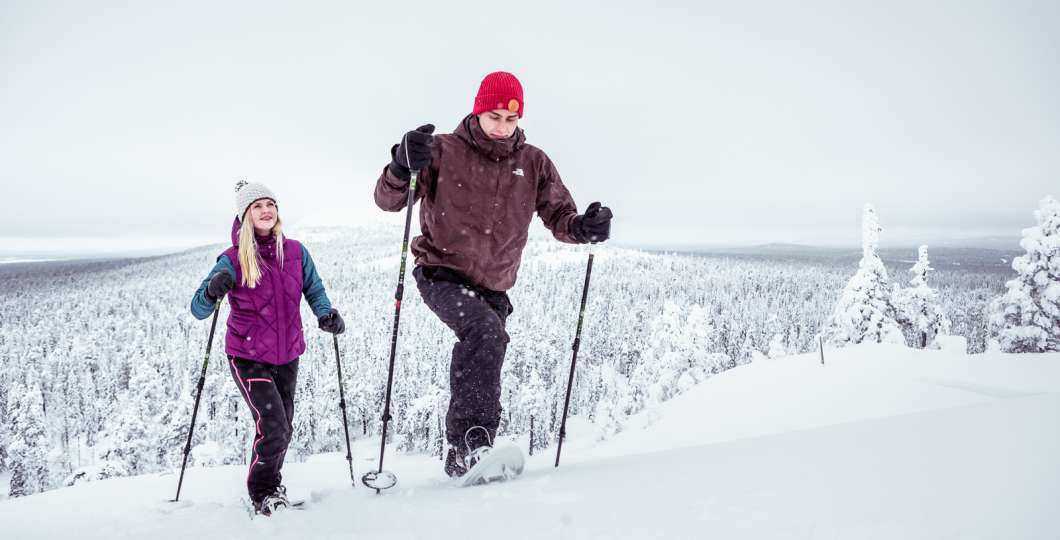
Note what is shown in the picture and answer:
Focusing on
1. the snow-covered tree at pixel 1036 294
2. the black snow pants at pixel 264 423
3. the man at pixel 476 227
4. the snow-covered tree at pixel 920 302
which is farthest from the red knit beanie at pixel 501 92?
the snow-covered tree at pixel 920 302

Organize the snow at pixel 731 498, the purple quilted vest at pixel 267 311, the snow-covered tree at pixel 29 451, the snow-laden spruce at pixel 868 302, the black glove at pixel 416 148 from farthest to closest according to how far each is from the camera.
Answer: the snow-covered tree at pixel 29 451 → the snow-laden spruce at pixel 868 302 → the purple quilted vest at pixel 267 311 → the black glove at pixel 416 148 → the snow at pixel 731 498

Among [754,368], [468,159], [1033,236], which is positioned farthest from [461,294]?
[1033,236]

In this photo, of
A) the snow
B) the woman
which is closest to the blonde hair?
the woman

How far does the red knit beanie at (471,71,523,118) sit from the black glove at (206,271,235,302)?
239 centimetres

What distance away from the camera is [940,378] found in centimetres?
798

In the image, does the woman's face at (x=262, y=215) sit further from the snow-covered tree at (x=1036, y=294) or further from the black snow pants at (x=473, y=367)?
the snow-covered tree at (x=1036, y=294)

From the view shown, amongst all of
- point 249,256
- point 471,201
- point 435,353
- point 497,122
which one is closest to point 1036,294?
point 497,122

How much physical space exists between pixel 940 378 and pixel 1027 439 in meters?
7.13

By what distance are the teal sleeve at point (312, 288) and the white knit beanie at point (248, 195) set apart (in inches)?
22.7

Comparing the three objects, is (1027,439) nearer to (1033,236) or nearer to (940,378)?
(940,378)

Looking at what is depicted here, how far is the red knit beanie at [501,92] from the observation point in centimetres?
376

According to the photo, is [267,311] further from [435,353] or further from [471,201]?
[435,353]

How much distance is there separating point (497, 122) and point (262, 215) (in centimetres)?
211

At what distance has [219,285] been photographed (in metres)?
3.46
